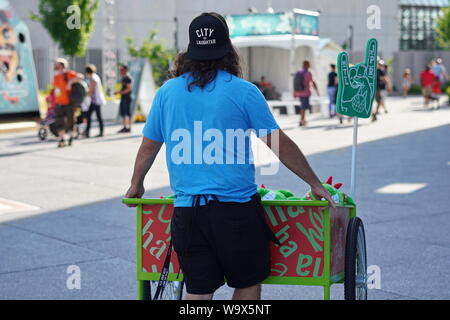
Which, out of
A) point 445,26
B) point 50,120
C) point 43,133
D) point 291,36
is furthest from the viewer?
point 445,26

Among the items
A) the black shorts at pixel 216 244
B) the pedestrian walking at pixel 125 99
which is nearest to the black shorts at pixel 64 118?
the pedestrian walking at pixel 125 99

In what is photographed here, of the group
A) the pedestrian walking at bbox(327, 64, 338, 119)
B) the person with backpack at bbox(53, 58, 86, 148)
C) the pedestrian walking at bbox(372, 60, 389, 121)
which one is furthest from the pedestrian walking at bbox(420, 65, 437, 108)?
the person with backpack at bbox(53, 58, 86, 148)

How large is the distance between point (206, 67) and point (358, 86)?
1711mm

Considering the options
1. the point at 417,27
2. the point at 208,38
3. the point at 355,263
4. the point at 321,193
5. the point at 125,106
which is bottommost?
the point at 125,106

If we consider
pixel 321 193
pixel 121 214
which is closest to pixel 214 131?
pixel 321 193

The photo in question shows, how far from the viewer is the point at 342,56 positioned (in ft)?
16.9

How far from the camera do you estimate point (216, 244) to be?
13.0 feet

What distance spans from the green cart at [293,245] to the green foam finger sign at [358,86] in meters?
0.92

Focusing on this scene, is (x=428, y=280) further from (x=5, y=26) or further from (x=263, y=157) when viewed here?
(x=5, y=26)

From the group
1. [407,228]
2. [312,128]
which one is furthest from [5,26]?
[407,228]

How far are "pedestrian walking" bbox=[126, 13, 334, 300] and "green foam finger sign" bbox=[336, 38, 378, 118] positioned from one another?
4.40ft

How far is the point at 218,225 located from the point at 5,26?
22886 mm

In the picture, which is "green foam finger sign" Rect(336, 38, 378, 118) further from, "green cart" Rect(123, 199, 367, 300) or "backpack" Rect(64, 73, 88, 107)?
"backpack" Rect(64, 73, 88, 107)

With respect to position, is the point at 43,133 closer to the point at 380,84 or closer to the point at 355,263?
the point at 380,84
